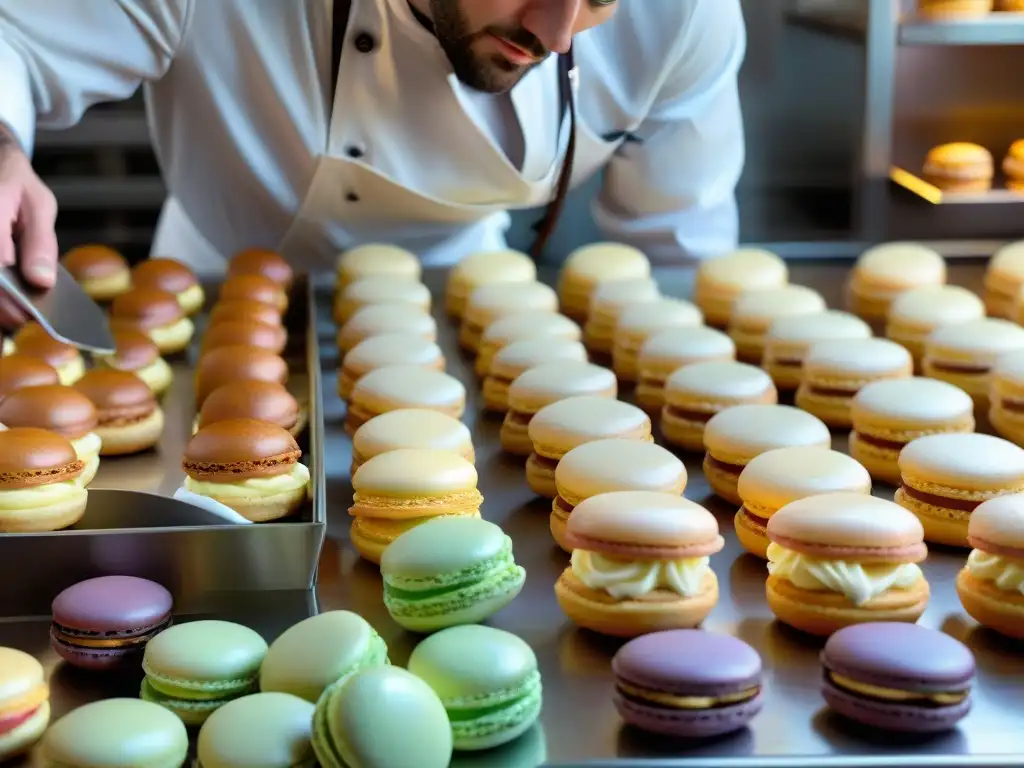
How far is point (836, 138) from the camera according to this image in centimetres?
321

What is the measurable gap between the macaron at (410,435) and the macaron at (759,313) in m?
0.62

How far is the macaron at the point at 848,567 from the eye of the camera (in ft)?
3.67

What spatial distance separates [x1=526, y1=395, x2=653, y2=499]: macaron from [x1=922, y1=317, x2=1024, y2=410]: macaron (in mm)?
492

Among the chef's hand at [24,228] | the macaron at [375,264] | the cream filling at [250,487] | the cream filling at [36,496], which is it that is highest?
the chef's hand at [24,228]

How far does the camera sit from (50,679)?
110cm

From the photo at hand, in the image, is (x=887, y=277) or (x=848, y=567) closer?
(x=848, y=567)

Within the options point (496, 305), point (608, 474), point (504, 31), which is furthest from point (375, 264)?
point (608, 474)

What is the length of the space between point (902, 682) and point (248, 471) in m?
0.67

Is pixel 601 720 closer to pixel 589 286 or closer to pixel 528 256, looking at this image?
pixel 589 286

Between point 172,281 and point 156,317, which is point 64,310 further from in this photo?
point 172,281

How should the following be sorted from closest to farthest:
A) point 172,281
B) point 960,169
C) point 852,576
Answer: point 852,576
point 172,281
point 960,169

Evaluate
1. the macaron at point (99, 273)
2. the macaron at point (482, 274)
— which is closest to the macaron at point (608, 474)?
the macaron at point (482, 274)

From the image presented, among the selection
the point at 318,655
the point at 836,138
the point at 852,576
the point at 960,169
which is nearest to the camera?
the point at 318,655

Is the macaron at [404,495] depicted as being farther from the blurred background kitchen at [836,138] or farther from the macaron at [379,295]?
the blurred background kitchen at [836,138]
